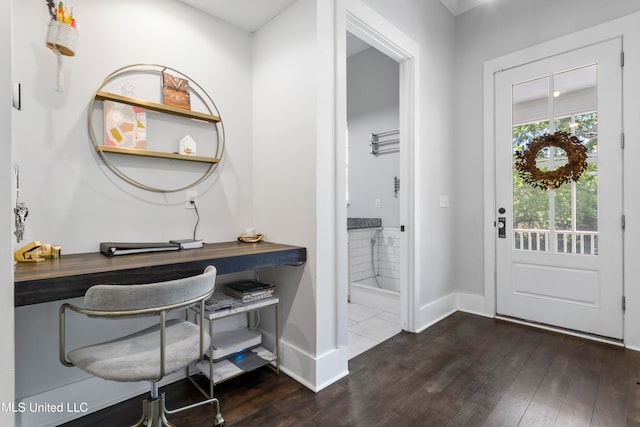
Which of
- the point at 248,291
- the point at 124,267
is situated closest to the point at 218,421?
the point at 248,291

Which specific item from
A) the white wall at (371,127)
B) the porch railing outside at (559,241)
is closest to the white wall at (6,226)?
the white wall at (371,127)

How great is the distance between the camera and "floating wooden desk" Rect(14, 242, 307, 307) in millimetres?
1165

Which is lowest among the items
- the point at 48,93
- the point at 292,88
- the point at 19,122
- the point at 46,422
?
the point at 46,422

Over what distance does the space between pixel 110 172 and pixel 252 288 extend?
3.53 ft

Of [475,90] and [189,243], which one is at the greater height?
[475,90]

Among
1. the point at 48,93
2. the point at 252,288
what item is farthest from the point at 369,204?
the point at 48,93

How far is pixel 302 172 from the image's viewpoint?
2.02 meters

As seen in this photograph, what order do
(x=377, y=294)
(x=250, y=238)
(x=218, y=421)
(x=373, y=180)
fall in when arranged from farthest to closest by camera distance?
1. (x=373, y=180)
2. (x=377, y=294)
3. (x=250, y=238)
4. (x=218, y=421)

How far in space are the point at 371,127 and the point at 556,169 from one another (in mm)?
2025

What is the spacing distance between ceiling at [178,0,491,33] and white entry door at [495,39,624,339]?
88.4 inches

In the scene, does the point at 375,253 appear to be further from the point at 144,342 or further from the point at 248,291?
the point at 144,342

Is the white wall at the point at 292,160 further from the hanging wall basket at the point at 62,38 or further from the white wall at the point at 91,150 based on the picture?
the hanging wall basket at the point at 62,38

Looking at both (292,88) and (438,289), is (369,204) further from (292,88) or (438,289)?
(292,88)

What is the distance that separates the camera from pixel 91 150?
5.76 feet
